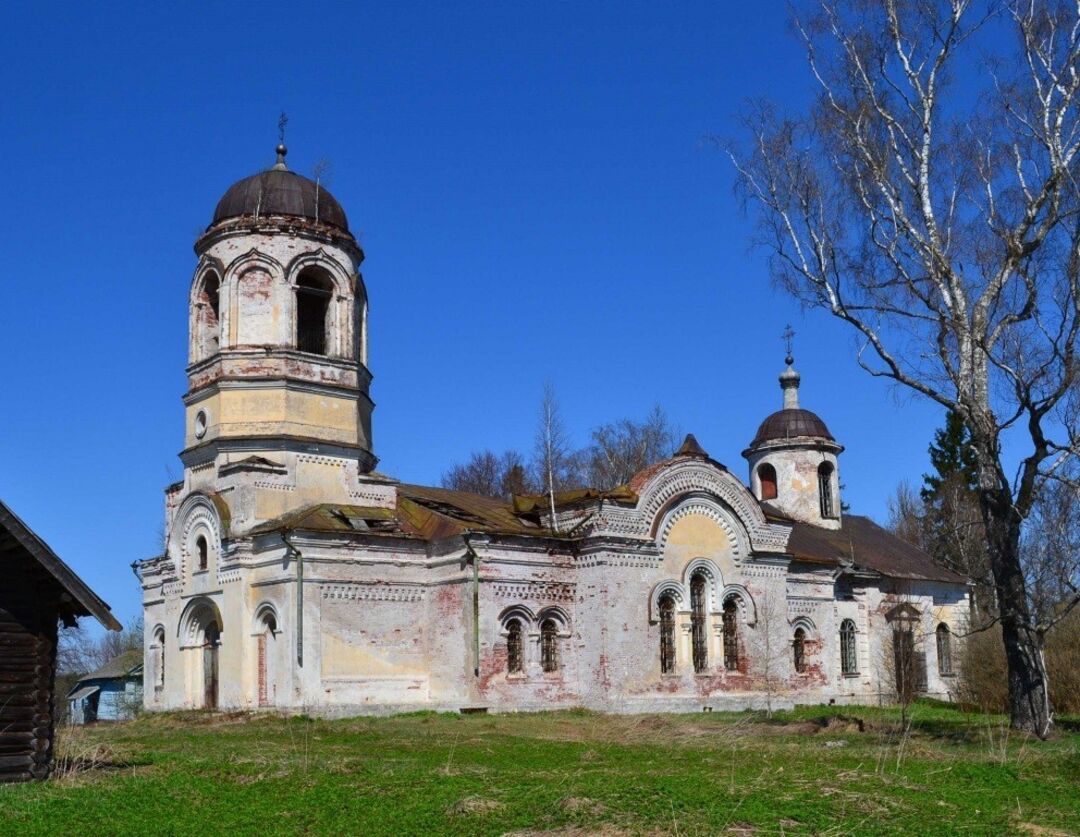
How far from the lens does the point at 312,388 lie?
2572cm

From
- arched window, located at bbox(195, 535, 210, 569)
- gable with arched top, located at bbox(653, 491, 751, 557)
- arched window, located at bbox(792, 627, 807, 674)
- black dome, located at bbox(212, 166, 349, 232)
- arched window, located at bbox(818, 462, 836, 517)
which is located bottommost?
arched window, located at bbox(792, 627, 807, 674)

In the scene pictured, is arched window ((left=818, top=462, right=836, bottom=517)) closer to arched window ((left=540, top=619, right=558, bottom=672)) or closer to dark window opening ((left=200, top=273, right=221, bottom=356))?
arched window ((left=540, top=619, right=558, bottom=672))

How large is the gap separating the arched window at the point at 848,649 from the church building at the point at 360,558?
4954 mm

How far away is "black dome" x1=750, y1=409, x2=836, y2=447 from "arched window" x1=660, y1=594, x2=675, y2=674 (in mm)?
13298

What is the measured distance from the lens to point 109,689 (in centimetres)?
4097

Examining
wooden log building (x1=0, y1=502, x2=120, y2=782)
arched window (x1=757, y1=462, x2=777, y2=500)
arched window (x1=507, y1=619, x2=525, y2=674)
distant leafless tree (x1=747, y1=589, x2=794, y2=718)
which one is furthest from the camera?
arched window (x1=757, y1=462, x2=777, y2=500)

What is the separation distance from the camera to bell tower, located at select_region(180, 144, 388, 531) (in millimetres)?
25328

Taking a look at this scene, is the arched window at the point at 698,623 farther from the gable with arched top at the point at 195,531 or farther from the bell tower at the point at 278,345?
the gable with arched top at the point at 195,531

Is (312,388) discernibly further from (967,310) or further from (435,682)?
(967,310)

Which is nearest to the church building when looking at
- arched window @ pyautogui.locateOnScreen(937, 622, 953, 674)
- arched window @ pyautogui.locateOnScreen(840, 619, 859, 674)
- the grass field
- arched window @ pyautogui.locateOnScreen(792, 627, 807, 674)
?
arched window @ pyautogui.locateOnScreen(792, 627, 807, 674)

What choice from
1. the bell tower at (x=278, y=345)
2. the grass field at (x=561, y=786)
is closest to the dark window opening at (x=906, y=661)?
the grass field at (x=561, y=786)

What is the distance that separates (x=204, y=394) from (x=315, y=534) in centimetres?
456

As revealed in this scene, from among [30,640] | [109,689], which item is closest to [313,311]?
[30,640]

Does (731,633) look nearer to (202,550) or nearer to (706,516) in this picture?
(706,516)
